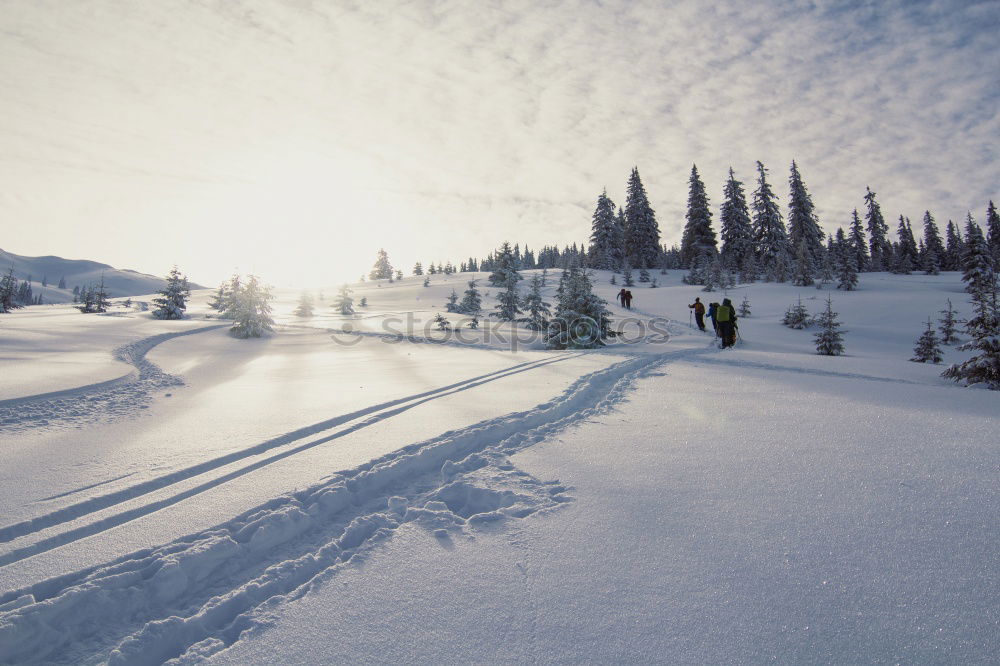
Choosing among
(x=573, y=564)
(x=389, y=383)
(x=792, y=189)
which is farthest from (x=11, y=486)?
(x=792, y=189)

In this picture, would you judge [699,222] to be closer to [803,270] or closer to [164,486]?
[803,270]

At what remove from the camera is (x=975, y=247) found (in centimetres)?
3195

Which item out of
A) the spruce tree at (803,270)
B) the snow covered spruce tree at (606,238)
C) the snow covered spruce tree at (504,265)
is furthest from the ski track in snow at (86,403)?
the snow covered spruce tree at (606,238)

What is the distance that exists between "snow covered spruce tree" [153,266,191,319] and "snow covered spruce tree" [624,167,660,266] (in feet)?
141

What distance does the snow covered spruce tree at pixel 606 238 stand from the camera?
49969 mm

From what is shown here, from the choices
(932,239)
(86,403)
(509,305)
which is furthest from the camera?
(932,239)

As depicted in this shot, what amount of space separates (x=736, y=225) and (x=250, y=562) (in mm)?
54185

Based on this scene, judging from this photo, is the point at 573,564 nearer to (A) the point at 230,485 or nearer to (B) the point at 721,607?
(B) the point at 721,607

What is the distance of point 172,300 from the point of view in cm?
2139

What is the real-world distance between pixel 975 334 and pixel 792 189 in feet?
→ 161

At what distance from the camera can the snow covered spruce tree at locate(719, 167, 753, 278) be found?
46562 millimetres

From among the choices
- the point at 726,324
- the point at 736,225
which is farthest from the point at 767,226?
the point at 726,324

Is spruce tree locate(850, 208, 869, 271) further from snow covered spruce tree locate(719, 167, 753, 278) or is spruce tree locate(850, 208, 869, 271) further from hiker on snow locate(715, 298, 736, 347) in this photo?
hiker on snow locate(715, 298, 736, 347)

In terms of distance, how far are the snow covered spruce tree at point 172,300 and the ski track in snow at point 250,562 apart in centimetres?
2256
